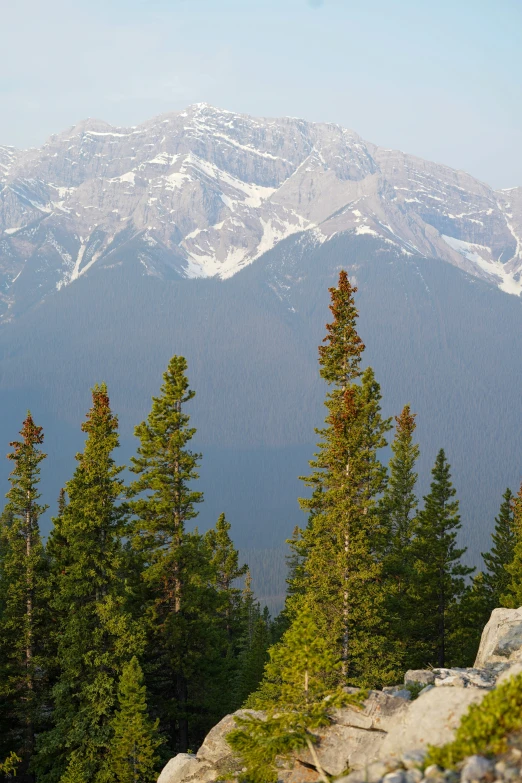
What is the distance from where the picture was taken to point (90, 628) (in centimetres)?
2736

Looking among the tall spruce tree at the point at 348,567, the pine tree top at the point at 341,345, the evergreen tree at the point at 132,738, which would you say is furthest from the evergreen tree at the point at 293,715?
the pine tree top at the point at 341,345

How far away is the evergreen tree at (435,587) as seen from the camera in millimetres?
39037

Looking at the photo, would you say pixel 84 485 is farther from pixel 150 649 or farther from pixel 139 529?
pixel 150 649

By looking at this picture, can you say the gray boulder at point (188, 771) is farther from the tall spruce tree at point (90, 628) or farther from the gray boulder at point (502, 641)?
the gray boulder at point (502, 641)

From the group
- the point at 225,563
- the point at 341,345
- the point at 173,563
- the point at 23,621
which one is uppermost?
the point at 341,345

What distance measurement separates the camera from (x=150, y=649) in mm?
30484

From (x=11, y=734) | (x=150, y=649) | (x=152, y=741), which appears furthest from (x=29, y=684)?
(x=152, y=741)

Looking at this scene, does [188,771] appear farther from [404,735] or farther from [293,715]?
[404,735]

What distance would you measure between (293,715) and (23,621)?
61.0 feet

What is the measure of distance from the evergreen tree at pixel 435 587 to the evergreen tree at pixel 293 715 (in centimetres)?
2374

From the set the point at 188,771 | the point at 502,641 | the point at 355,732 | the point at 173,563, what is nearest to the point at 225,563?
the point at 173,563

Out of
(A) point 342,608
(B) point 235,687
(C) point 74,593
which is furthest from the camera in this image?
(B) point 235,687

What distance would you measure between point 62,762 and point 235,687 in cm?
2160

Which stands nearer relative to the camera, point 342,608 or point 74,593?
point 342,608
